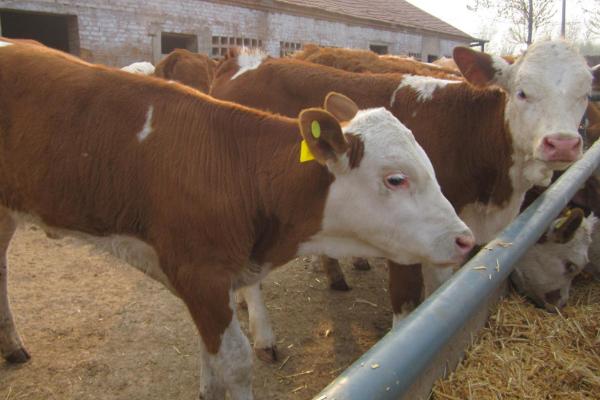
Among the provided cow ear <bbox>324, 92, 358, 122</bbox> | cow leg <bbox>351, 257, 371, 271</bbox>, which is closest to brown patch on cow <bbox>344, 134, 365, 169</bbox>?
cow ear <bbox>324, 92, 358, 122</bbox>

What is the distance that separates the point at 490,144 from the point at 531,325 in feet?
4.48

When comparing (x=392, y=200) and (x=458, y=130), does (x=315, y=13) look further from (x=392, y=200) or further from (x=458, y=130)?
(x=392, y=200)

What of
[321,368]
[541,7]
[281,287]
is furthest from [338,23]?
[321,368]

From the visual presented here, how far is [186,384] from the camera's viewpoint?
3.30 m

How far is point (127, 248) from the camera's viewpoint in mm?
2650

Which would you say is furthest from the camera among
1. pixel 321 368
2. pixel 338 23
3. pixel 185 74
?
pixel 338 23

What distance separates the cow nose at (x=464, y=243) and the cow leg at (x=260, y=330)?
69.4 inches

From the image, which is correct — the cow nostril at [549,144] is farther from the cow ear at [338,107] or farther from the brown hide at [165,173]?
the brown hide at [165,173]

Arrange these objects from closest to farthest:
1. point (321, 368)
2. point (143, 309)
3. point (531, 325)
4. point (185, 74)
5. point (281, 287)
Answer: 1. point (531, 325)
2. point (321, 368)
3. point (143, 309)
4. point (281, 287)
5. point (185, 74)

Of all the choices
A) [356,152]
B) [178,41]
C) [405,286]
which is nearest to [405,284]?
[405,286]

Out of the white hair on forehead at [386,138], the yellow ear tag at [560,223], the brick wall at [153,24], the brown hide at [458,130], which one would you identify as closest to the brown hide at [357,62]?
the brown hide at [458,130]

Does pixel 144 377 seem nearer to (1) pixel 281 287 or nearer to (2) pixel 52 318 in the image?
(2) pixel 52 318

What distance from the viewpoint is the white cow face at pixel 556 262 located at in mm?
3430

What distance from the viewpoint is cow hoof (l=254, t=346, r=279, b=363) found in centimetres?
358
